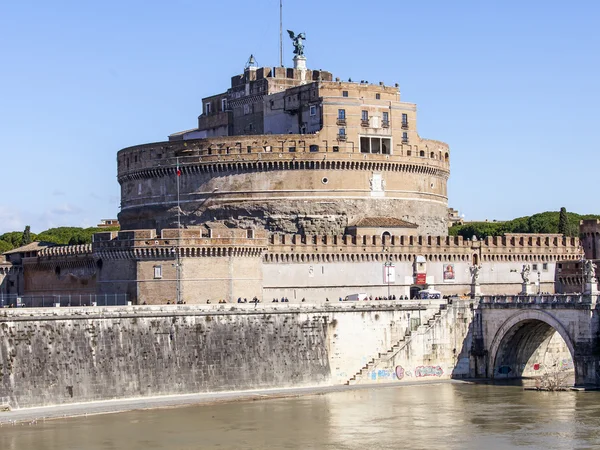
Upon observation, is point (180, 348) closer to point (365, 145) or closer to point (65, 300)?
point (65, 300)

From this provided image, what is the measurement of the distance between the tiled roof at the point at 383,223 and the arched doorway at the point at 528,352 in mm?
14709

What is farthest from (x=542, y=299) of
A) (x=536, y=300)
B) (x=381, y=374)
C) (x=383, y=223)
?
(x=383, y=223)

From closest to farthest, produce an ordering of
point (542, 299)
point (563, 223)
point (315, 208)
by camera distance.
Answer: point (542, 299)
point (315, 208)
point (563, 223)

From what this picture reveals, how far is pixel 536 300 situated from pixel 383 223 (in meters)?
17.6

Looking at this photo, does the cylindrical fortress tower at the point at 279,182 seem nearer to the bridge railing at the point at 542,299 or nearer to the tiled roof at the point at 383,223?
the tiled roof at the point at 383,223

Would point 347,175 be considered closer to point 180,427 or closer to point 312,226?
point 312,226

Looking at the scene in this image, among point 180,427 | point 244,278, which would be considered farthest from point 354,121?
point 180,427

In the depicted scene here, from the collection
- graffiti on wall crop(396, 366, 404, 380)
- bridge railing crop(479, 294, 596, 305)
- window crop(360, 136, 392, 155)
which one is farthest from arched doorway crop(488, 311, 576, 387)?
window crop(360, 136, 392, 155)

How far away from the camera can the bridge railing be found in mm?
66113

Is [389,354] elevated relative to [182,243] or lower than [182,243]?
lower

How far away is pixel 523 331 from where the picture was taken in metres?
71.8

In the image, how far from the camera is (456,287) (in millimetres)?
83250

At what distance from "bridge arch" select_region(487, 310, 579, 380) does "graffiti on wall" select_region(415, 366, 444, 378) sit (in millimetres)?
2652

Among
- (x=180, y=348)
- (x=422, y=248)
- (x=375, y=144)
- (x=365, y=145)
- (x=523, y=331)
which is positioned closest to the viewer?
(x=180, y=348)
